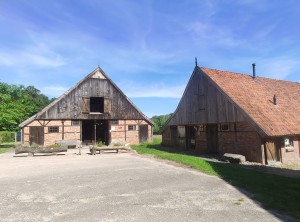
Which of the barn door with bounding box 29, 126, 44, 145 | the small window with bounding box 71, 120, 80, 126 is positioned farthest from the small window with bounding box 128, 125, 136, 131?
the barn door with bounding box 29, 126, 44, 145

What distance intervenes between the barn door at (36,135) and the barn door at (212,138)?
1540cm

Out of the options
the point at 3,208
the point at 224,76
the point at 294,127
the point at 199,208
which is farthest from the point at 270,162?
the point at 3,208

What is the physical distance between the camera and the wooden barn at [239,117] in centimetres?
1544

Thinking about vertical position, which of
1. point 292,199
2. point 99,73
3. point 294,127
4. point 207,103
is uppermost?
point 99,73

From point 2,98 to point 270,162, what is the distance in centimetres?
2735

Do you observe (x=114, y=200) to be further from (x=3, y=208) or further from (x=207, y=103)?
(x=207, y=103)

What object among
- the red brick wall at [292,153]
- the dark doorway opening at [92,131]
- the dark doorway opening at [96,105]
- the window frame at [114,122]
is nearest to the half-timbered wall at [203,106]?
the red brick wall at [292,153]

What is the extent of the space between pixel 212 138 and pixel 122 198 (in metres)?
13.3

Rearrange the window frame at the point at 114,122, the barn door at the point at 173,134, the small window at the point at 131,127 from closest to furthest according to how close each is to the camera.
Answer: the barn door at the point at 173,134 → the window frame at the point at 114,122 → the small window at the point at 131,127

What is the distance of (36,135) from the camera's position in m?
24.4

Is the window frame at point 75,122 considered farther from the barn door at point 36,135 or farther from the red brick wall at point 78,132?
the barn door at point 36,135

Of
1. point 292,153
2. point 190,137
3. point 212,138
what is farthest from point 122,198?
point 190,137

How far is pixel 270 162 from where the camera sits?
593 inches

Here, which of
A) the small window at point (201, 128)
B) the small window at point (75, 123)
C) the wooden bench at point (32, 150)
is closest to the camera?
the wooden bench at point (32, 150)
